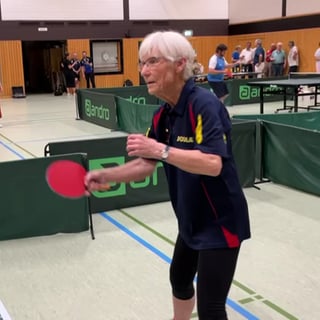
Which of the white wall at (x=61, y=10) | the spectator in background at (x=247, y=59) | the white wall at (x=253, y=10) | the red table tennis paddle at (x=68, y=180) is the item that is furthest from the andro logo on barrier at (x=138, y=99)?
the white wall at (x=253, y=10)

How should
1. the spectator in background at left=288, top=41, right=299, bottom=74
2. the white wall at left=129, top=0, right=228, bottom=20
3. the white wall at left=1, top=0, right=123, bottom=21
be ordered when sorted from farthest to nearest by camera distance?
the white wall at left=129, top=0, right=228, bottom=20 < the white wall at left=1, top=0, right=123, bottom=21 < the spectator in background at left=288, top=41, right=299, bottom=74

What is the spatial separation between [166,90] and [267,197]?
3840 millimetres

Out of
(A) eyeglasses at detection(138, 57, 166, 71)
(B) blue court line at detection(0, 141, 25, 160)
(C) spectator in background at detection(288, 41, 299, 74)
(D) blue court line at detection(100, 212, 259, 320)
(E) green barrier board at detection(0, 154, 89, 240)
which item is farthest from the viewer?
(C) spectator in background at detection(288, 41, 299, 74)

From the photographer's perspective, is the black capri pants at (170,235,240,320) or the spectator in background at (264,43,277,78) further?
the spectator in background at (264,43,277,78)

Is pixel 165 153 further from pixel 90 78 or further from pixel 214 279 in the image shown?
pixel 90 78

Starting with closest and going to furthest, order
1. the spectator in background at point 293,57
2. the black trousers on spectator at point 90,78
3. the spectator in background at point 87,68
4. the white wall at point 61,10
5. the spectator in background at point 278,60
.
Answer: the spectator in background at point 278,60 < the spectator in background at point 293,57 < the white wall at point 61,10 < the spectator in background at point 87,68 < the black trousers on spectator at point 90,78

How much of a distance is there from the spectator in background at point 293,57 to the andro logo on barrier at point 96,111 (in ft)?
36.7

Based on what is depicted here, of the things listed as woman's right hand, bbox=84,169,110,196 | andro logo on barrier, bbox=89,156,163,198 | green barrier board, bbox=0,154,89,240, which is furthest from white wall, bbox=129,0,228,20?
woman's right hand, bbox=84,169,110,196

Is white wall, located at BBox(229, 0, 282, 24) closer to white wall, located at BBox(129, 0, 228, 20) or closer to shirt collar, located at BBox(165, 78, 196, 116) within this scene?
white wall, located at BBox(129, 0, 228, 20)

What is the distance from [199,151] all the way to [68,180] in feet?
2.48

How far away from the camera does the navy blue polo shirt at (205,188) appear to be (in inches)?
71.7

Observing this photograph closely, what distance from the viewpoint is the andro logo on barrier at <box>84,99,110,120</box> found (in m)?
10.5

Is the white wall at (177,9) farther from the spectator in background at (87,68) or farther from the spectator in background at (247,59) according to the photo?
the spectator in background at (247,59)

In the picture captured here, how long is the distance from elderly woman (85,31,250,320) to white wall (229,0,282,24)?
2105 centimetres
